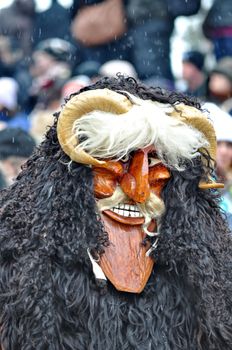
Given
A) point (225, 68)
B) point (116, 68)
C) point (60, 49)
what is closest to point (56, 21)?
point (60, 49)

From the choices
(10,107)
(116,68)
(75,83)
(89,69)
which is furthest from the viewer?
(10,107)

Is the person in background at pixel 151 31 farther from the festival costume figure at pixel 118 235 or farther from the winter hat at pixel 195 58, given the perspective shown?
the festival costume figure at pixel 118 235

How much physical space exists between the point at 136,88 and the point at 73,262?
2.59 feet

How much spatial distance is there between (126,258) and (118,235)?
4.0 inches

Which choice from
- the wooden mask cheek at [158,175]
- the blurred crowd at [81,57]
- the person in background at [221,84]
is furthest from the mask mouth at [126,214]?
the person in background at [221,84]

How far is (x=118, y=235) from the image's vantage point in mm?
4883

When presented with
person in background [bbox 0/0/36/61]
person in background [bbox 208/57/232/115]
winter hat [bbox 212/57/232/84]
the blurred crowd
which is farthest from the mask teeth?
person in background [bbox 0/0/36/61]

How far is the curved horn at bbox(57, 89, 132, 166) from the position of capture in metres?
4.77

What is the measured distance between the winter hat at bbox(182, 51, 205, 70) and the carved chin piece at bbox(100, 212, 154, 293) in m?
5.24

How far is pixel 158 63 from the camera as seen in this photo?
947cm

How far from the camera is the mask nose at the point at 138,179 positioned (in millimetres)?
4789

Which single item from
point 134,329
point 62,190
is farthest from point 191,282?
point 62,190

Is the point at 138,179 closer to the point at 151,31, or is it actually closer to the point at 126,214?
the point at 126,214

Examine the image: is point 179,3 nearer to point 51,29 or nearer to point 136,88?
point 51,29
